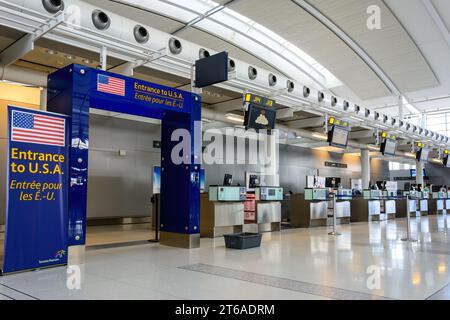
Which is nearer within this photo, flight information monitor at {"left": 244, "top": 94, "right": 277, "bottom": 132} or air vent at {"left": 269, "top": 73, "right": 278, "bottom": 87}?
flight information monitor at {"left": 244, "top": 94, "right": 277, "bottom": 132}

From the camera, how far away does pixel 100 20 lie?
5.41 metres

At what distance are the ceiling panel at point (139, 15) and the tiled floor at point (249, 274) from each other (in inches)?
304

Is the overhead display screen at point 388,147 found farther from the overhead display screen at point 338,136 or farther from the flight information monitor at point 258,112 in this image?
the flight information monitor at point 258,112

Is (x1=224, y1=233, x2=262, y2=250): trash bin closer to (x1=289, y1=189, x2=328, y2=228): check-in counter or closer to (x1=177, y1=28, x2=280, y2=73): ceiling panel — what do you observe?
(x1=289, y1=189, x2=328, y2=228): check-in counter

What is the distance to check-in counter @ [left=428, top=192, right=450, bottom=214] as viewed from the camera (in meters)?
20.3

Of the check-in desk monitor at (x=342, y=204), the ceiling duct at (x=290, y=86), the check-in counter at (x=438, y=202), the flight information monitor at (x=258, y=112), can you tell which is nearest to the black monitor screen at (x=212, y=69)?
the flight information monitor at (x=258, y=112)

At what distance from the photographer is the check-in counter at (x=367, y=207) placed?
14992mm

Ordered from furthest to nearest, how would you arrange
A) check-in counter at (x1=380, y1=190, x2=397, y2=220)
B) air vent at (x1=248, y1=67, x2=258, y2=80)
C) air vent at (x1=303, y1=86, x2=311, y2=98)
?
check-in counter at (x1=380, y1=190, x2=397, y2=220) < air vent at (x1=303, y1=86, x2=311, y2=98) < air vent at (x1=248, y1=67, x2=258, y2=80)

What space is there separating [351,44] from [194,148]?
11.2 m

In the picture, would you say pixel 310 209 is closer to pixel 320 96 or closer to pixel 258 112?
pixel 320 96

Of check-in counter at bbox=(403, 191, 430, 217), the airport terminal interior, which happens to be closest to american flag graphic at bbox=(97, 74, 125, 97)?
the airport terminal interior

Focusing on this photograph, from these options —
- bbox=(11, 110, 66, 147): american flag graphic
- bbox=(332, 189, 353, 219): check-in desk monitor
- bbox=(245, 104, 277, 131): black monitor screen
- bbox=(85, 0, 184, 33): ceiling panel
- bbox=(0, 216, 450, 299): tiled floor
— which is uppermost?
bbox=(85, 0, 184, 33): ceiling panel

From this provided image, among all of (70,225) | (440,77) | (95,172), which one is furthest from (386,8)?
(70,225)

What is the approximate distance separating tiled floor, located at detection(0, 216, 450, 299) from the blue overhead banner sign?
0.82ft
